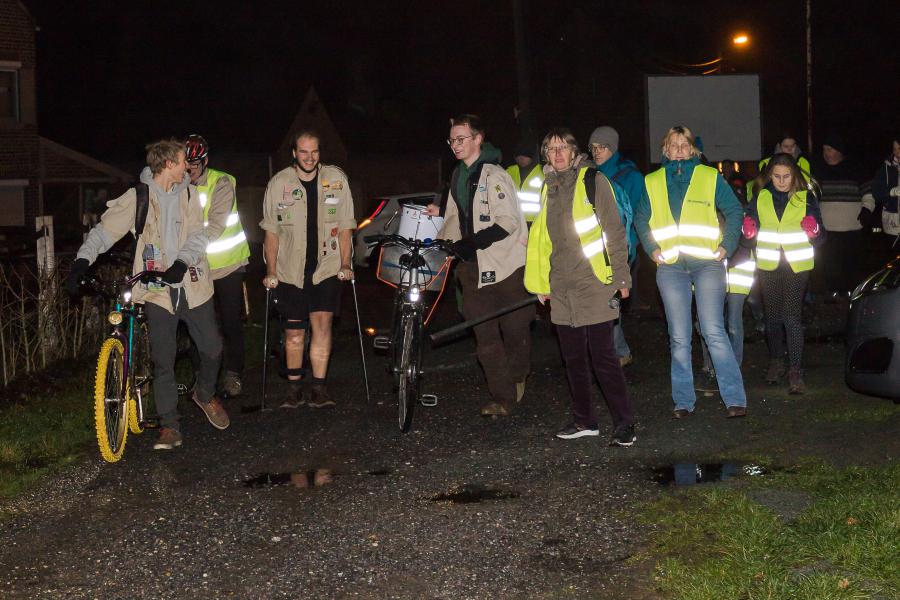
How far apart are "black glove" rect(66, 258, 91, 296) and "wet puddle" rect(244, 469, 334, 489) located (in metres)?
1.62

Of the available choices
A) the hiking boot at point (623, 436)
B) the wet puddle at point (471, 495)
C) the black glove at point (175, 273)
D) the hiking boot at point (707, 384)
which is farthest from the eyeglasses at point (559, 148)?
the hiking boot at point (707, 384)

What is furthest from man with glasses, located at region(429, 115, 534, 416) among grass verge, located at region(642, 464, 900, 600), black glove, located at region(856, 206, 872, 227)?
black glove, located at region(856, 206, 872, 227)

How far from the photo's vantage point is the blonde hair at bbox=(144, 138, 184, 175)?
312 inches

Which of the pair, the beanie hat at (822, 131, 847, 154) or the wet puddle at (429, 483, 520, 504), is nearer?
the wet puddle at (429, 483, 520, 504)

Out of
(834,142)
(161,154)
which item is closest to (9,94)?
(834,142)

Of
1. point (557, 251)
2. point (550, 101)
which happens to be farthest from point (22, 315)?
point (550, 101)

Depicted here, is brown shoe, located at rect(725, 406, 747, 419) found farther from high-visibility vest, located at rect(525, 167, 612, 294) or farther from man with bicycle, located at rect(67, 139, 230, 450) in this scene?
man with bicycle, located at rect(67, 139, 230, 450)

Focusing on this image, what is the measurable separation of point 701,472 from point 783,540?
1.50m

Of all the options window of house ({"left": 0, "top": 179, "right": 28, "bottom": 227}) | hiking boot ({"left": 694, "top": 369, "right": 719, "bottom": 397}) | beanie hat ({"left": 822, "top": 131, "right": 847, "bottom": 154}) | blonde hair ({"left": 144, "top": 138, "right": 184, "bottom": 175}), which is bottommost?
hiking boot ({"left": 694, "top": 369, "right": 719, "bottom": 397})

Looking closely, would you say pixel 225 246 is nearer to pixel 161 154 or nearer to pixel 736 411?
pixel 161 154

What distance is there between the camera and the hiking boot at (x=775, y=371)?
31.7 ft

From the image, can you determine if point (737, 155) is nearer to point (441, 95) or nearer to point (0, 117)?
point (0, 117)

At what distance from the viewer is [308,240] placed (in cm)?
921

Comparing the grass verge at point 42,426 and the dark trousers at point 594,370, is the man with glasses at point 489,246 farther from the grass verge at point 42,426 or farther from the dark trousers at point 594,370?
the grass verge at point 42,426
